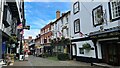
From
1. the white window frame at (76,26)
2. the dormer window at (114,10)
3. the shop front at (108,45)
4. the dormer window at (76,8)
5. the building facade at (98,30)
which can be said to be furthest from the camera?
the dormer window at (76,8)

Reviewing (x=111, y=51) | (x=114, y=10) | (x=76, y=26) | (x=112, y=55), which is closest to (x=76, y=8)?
(x=76, y=26)

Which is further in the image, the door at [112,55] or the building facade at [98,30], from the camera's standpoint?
the door at [112,55]

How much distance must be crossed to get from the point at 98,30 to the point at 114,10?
9.59ft

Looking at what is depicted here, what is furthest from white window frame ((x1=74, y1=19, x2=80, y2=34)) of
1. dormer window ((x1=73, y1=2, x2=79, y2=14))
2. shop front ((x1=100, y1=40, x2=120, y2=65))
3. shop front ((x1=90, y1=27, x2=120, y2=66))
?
shop front ((x1=100, y1=40, x2=120, y2=65))

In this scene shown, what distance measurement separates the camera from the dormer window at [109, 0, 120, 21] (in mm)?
15094

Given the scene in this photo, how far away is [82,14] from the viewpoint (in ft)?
73.4

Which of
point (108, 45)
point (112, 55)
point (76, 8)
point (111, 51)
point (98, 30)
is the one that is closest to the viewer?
point (112, 55)

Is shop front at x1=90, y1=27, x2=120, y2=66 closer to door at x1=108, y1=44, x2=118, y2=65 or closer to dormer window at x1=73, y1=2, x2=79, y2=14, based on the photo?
door at x1=108, y1=44, x2=118, y2=65

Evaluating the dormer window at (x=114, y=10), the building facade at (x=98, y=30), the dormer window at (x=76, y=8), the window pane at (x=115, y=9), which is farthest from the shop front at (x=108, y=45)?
the dormer window at (x=76, y=8)

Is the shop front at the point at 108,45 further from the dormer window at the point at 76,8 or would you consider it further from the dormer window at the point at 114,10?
the dormer window at the point at 76,8

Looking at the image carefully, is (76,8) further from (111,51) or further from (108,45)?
(111,51)

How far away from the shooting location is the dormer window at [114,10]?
15.1 m

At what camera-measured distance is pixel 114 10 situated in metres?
15.5

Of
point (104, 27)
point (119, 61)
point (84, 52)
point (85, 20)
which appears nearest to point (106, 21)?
point (104, 27)
